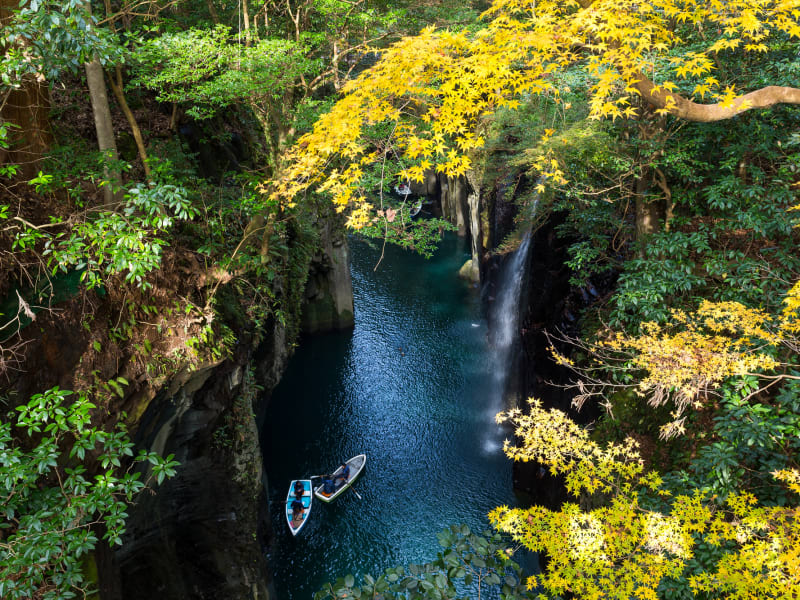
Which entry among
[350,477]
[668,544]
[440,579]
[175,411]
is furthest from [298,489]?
[668,544]

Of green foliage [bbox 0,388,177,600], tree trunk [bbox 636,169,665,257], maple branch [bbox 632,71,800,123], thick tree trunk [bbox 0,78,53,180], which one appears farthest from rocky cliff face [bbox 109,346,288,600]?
tree trunk [bbox 636,169,665,257]

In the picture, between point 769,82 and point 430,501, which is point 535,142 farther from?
point 430,501

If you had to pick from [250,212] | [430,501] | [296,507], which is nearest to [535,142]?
[250,212]

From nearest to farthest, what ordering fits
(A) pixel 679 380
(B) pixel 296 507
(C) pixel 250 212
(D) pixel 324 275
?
(A) pixel 679 380 → (C) pixel 250 212 → (B) pixel 296 507 → (D) pixel 324 275

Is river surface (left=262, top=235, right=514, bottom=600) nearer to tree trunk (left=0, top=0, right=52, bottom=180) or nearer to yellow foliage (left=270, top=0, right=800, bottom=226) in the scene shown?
yellow foliage (left=270, top=0, right=800, bottom=226)

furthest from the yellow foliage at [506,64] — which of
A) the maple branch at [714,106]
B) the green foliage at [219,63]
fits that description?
the green foliage at [219,63]
